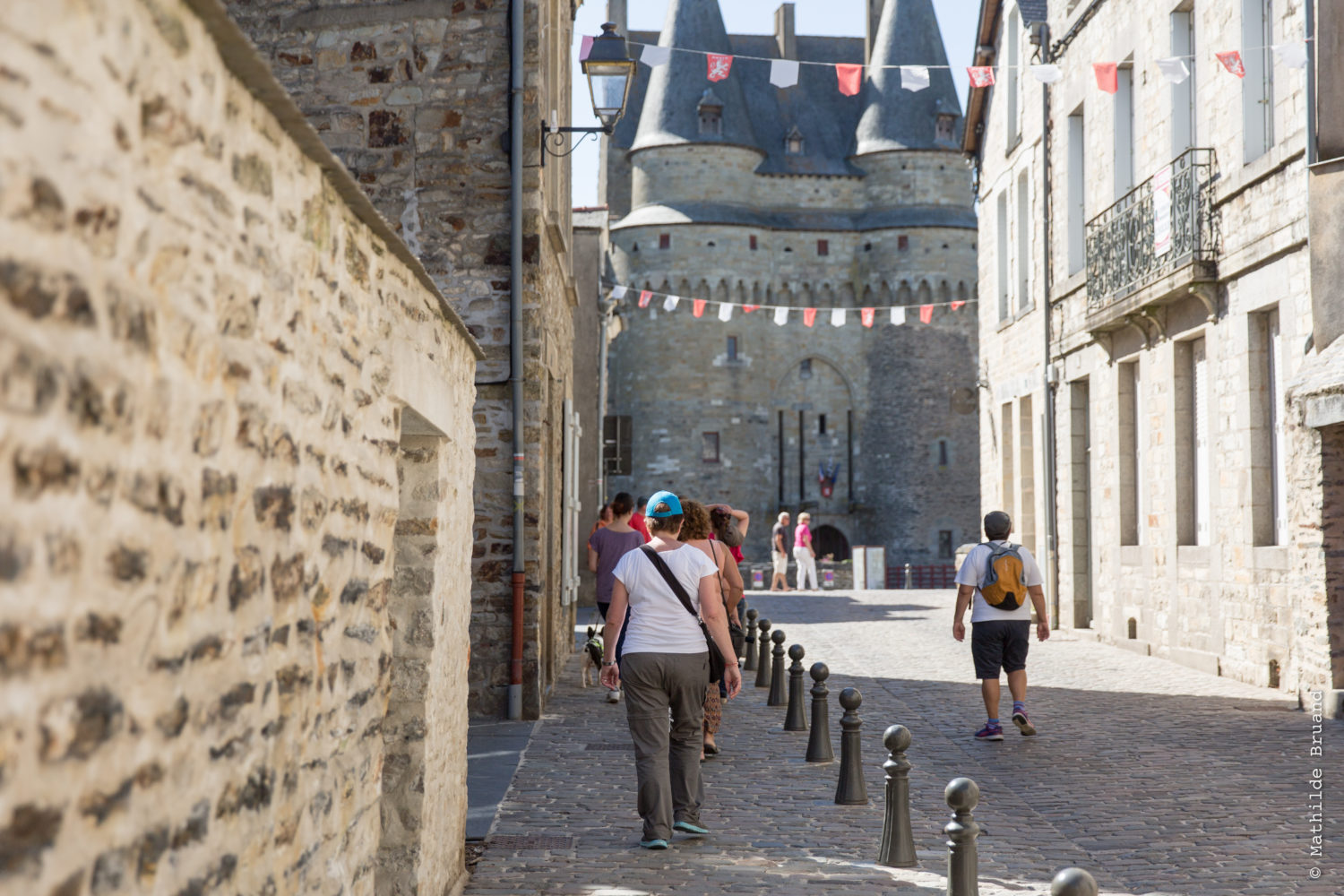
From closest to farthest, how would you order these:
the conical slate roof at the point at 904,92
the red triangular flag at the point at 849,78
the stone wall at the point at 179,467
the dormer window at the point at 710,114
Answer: the stone wall at the point at 179,467, the red triangular flag at the point at 849,78, the dormer window at the point at 710,114, the conical slate roof at the point at 904,92

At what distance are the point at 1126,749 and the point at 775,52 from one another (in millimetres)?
52971

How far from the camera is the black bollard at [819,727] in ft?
25.9

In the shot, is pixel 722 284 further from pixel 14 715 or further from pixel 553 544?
pixel 14 715

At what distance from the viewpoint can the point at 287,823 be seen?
2.83m

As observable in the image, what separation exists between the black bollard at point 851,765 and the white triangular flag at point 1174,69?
8.54 m

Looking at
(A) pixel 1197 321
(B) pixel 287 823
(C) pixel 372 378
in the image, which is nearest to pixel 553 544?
(A) pixel 1197 321

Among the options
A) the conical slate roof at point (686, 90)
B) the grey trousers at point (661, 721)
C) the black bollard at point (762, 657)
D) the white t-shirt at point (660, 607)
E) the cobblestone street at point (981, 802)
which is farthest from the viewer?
the conical slate roof at point (686, 90)

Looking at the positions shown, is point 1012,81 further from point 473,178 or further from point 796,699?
point 796,699

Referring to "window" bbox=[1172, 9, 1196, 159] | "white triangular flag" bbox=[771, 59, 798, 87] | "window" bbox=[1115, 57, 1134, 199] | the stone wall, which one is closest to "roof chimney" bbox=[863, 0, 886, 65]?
"window" bbox=[1115, 57, 1134, 199]

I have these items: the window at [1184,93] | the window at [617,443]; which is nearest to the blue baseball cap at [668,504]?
the window at [1184,93]

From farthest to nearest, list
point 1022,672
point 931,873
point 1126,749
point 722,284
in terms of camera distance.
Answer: point 722,284
point 1022,672
point 1126,749
point 931,873

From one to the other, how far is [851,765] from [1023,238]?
1465 centimetres

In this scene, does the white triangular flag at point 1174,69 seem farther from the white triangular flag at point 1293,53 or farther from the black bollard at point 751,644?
the black bollard at point 751,644

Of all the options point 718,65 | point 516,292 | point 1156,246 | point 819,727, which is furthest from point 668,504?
point 718,65
